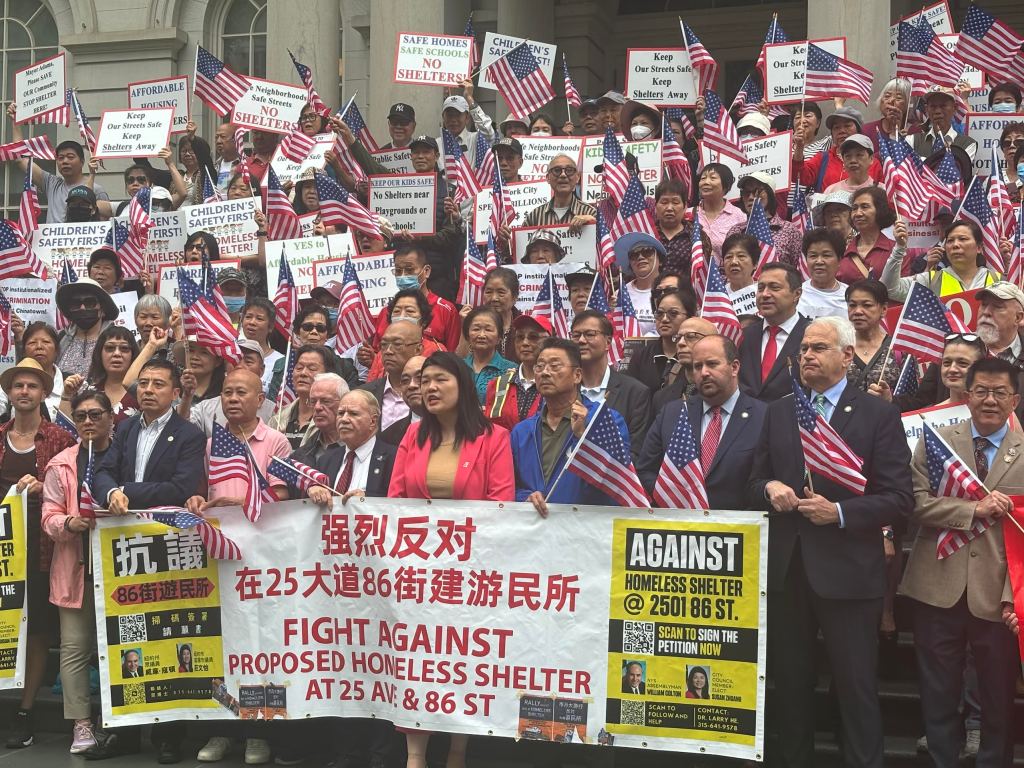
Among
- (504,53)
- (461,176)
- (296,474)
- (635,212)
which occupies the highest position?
(504,53)

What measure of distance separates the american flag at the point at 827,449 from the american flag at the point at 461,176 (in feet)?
21.9

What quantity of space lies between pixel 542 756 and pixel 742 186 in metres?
5.91

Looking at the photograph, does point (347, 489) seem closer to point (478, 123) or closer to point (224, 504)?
point (224, 504)

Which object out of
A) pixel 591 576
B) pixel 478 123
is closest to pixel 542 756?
pixel 591 576

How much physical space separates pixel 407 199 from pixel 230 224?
1760mm

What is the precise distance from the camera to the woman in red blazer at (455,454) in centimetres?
780

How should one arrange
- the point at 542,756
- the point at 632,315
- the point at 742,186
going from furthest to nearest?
the point at 742,186 < the point at 632,315 < the point at 542,756

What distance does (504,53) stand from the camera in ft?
51.4

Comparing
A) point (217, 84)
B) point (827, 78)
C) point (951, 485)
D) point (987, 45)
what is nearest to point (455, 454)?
point (951, 485)

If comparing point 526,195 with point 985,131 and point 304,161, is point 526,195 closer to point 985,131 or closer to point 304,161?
point 304,161

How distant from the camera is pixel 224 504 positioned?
832cm

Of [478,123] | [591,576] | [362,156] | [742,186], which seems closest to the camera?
[591,576]

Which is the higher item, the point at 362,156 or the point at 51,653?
the point at 362,156

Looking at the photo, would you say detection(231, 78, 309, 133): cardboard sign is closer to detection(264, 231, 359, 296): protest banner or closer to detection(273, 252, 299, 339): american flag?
detection(264, 231, 359, 296): protest banner
